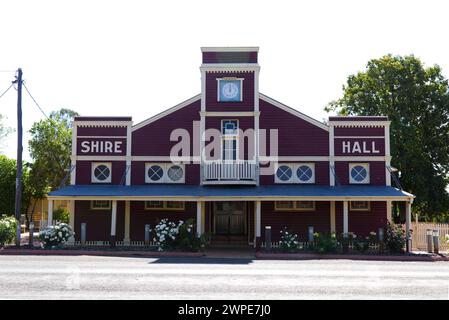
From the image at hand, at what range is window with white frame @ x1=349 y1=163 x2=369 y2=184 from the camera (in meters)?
23.6

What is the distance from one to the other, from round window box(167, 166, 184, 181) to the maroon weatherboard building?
5 centimetres

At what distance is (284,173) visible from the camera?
23.7 metres

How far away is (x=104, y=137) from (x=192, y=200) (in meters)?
5.57

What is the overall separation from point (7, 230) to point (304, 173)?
13.2 m

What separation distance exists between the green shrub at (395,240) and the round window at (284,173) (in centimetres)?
529

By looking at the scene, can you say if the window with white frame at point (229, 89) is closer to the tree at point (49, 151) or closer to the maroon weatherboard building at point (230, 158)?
the maroon weatherboard building at point (230, 158)

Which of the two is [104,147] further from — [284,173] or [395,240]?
[395,240]

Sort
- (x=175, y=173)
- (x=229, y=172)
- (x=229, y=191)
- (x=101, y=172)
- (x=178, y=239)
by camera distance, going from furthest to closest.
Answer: (x=101, y=172) → (x=175, y=173) → (x=229, y=172) → (x=229, y=191) → (x=178, y=239)

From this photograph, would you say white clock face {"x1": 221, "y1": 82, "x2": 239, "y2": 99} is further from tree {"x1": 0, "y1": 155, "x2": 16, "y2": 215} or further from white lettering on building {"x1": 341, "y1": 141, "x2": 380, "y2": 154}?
tree {"x1": 0, "y1": 155, "x2": 16, "y2": 215}

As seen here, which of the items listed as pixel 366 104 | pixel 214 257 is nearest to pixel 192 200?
pixel 214 257

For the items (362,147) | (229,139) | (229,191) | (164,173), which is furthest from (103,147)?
(362,147)

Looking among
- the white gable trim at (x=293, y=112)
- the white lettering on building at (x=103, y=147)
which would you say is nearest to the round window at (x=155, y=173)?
the white lettering on building at (x=103, y=147)

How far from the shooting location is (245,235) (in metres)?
24.1

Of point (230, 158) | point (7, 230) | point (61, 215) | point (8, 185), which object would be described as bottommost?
point (7, 230)
